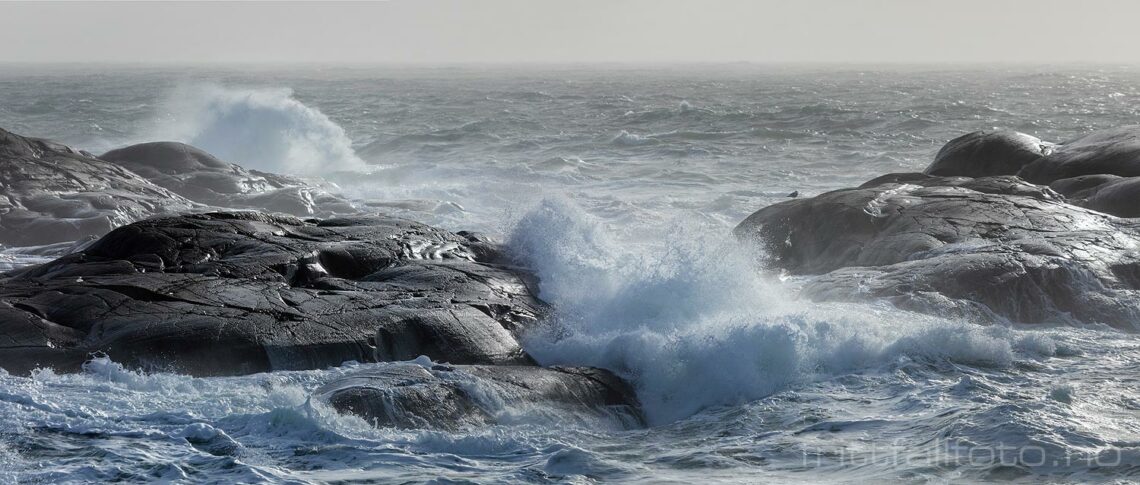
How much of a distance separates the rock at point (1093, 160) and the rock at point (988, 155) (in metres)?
0.23

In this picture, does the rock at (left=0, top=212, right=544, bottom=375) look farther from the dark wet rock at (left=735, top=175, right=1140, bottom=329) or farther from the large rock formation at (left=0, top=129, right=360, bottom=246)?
the large rock formation at (left=0, top=129, right=360, bottom=246)

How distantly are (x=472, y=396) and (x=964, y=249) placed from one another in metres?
5.85

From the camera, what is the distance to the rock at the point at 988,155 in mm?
15125

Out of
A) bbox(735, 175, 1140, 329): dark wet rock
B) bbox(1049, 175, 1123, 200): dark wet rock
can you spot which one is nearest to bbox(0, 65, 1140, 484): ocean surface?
bbox(735, 175, 1140, 329): dark wet rock

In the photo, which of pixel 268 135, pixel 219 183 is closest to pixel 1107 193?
pixel 219 183

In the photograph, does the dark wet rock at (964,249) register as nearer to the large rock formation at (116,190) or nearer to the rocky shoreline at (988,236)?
the rocky shoreline at (988,236)

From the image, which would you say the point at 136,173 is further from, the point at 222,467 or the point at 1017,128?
the point at 1017,128

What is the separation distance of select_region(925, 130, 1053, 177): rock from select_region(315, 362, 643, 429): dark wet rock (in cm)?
976

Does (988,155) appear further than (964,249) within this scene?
Yes

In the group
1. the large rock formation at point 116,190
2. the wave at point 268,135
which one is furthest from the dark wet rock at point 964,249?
the wave at point 268,135

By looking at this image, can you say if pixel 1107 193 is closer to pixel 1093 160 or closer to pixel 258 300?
pixel 1093 160

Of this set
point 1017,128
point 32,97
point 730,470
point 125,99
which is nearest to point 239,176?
point 730,470

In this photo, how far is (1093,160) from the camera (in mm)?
14406

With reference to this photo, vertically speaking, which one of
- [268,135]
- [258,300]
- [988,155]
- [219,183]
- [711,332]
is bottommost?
[268,135]
